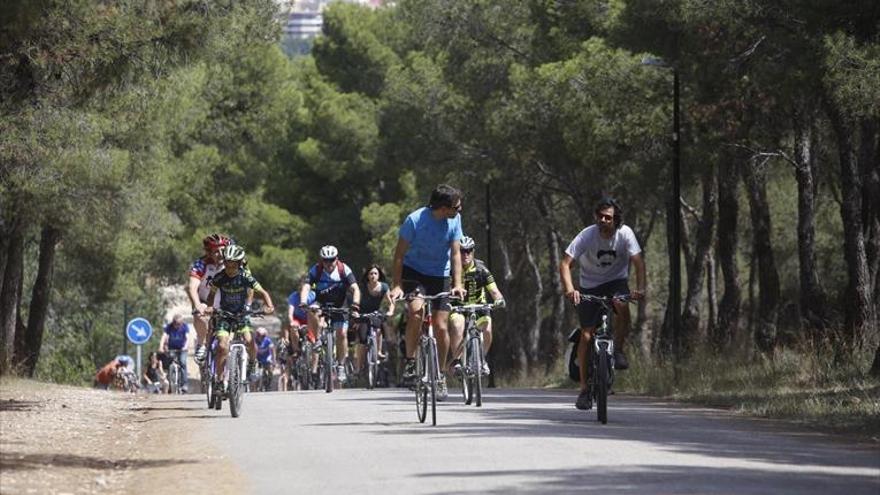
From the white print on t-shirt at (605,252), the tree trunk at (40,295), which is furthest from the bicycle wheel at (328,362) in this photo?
the tree trunk at (40,295)

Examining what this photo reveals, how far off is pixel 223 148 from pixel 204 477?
4409 cm

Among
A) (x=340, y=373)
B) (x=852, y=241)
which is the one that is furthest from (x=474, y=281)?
(x=852, y=241)

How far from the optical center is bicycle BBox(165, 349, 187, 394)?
3694 centimetres

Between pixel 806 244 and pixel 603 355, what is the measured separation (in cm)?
1689

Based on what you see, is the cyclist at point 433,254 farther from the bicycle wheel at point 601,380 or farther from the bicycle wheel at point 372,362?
the bicycle wheel at point 372,362

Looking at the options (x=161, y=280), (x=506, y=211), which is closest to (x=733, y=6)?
(x=506, y=211)

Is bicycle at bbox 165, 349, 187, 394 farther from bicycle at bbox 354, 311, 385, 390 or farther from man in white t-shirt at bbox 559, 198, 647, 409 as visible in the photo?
man in white t-shirt at bbox 559, 198, 647, 409

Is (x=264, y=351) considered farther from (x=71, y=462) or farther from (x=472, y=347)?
(x=71, y=462)

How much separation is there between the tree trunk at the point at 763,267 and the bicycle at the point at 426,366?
17.4 meters

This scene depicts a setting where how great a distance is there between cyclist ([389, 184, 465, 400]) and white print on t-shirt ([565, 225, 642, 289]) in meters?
1.09

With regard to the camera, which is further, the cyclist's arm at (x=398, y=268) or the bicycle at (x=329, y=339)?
the bicycle at (x=329, y=339)

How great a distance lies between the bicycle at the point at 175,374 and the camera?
36938 mm

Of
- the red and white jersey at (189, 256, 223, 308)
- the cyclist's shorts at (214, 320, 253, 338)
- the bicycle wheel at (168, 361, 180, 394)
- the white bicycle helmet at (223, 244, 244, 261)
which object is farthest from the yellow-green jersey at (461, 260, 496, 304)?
the bicycle wheel at (168, 361, 180, 394)

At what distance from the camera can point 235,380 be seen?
2022cm
